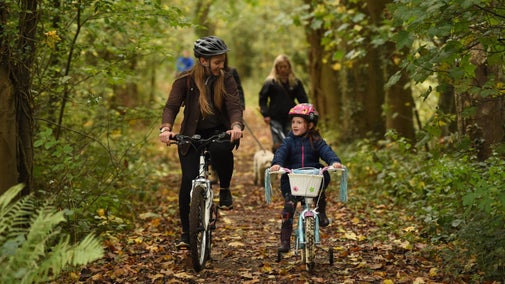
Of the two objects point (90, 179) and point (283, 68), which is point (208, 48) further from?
point (283, 68)

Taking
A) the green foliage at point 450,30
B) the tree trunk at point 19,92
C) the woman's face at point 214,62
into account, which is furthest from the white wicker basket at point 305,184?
the tree trunk at point 19,92

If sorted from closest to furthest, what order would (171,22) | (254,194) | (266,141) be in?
(171,22), (254,194), (266,141)

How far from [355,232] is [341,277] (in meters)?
2.30

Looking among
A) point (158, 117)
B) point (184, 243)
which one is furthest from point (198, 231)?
point (158, 117)

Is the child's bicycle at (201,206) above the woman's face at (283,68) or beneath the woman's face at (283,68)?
beneath


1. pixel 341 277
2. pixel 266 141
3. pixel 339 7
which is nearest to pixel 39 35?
pixel 341 277

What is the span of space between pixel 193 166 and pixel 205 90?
0.81 meters

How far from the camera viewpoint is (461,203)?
7.00 metres

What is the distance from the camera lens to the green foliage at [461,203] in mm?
5641

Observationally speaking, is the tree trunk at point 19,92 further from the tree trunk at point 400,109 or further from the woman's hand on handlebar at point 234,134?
Result: the tree trunk at point 400,109

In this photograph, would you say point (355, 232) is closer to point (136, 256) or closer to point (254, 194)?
point (136, 256)

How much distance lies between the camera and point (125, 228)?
339 inches

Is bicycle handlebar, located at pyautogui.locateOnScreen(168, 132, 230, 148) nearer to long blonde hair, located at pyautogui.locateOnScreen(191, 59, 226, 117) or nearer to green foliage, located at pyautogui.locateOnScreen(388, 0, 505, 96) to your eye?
long blonde hair, located at pyautogui.locateOnScreen(191, 59, 226, 117)

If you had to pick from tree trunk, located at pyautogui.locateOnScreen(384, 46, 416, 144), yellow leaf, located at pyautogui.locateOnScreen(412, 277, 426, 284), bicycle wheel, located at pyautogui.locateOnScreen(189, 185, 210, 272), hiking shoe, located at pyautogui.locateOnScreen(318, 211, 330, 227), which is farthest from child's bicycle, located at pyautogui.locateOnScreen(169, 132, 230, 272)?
tree trunk, located at pyautogui.locateOnScreen(384, 46, 416, 144)
